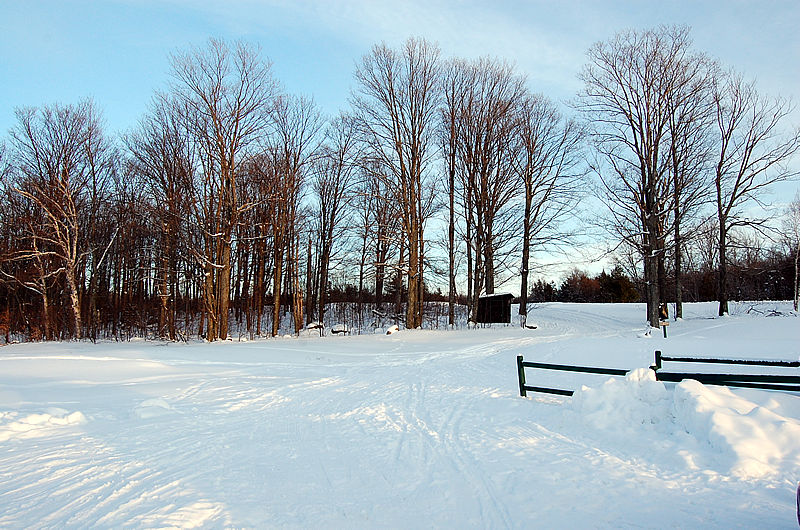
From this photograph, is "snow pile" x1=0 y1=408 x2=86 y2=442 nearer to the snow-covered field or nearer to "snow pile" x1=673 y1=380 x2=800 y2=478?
the snow-covered field

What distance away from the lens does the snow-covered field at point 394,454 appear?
167 inches

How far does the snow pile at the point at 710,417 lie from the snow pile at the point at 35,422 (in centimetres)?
836

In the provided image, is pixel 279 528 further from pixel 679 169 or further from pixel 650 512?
pixel 679 169

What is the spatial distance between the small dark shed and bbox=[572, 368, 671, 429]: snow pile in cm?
2356

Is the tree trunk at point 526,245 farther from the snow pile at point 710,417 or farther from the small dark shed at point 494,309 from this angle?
the snow pile at point 710,417

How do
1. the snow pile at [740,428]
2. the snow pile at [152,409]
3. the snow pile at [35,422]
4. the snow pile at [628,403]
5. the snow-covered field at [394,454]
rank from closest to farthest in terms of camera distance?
the snow-covered field at [394,454]
the snow pile at [740,428]
the snow pile at [628,403]
the snow pile at [35,422]
the snow pile at [152,409]

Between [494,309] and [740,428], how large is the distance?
1017 inches

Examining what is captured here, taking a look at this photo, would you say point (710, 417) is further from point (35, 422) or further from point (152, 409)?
point (35, 422)

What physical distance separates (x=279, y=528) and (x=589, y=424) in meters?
4.97

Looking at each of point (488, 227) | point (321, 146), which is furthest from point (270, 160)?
point (488, 227)

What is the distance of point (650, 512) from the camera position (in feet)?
14.0

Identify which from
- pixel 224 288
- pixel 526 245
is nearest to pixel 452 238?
pixel 526 245

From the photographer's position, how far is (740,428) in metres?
5.45

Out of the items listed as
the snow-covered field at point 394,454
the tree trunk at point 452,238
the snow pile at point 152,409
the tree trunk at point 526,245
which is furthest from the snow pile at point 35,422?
the tree trunk at point 526,245
